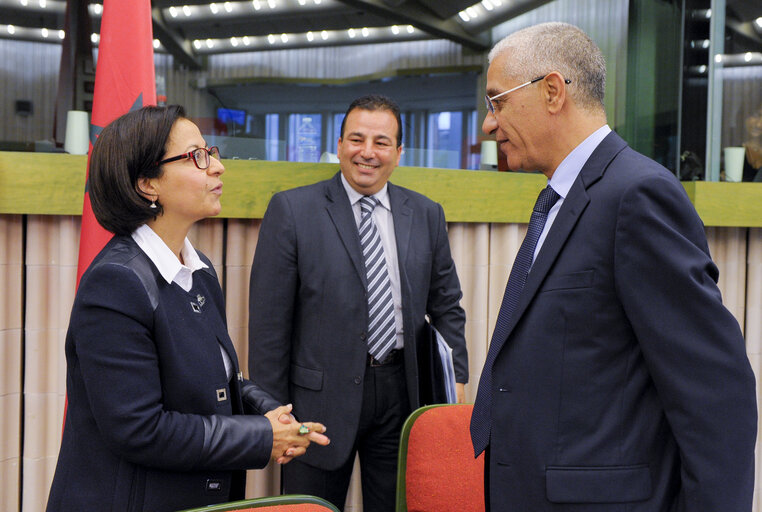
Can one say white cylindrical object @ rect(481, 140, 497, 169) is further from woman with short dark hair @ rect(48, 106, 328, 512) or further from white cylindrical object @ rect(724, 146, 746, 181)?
woman with short dark hair @ rect(48, 106, 328, 512)

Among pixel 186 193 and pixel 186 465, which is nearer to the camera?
pixel 186 465

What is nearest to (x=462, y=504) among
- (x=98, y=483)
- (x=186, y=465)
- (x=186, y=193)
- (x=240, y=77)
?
(x=186, y=465)

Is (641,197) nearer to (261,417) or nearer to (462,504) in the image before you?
(261,417)

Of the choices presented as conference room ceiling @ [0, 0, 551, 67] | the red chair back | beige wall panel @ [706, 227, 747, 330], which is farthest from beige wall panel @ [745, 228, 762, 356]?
the red chair back

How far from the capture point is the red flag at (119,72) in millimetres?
2461

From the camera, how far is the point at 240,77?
3.53 metres

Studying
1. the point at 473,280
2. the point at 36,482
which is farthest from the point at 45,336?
the point at 473,280

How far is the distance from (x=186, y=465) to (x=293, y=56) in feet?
8.78

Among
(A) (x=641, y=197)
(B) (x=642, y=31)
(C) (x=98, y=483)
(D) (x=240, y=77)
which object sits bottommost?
(C) (x=98, y=483)

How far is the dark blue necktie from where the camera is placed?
1474 mm

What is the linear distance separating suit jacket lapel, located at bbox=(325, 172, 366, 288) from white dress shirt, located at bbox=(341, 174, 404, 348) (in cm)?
4

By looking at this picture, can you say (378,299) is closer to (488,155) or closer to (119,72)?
(119,72)

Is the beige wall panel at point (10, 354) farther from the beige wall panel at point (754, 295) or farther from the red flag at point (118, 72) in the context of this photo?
the beige wall panel at point (754, 295)

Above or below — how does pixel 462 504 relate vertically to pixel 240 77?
below
